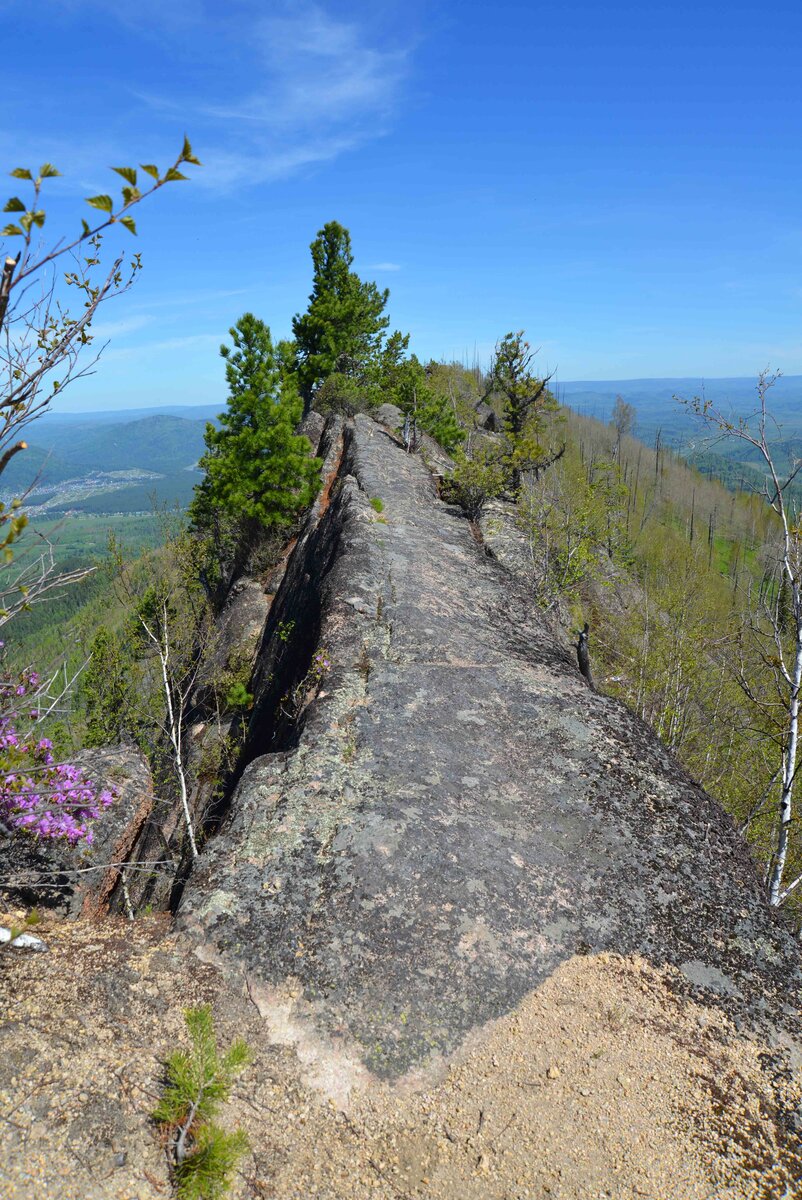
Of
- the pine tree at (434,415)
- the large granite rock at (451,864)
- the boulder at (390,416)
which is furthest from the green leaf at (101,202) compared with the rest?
the boulder at (390,416)

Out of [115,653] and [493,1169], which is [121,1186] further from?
[115,653]

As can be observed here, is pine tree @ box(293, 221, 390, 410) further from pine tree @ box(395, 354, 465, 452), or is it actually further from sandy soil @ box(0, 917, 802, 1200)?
sandy soil @ box(0, 917, 802, 1200)

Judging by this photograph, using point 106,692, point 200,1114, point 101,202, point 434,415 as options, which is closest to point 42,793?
point 200,1114

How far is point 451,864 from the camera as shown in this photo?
6.37 m

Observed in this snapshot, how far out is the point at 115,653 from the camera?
105 ft

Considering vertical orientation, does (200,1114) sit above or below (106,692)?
above

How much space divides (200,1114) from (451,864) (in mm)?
2958

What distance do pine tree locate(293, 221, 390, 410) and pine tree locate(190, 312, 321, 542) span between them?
10281mm

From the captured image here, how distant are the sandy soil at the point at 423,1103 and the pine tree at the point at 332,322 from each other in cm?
3463

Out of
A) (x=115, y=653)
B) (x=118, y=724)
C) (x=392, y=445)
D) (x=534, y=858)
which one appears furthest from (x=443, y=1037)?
(x=115, y=653)

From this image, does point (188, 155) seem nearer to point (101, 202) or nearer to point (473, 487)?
point (101, 202)

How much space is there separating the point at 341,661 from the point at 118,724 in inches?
913

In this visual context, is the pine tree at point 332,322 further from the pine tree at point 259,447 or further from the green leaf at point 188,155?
the green leaf at point 188,155

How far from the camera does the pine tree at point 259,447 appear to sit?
24156 millimetres
